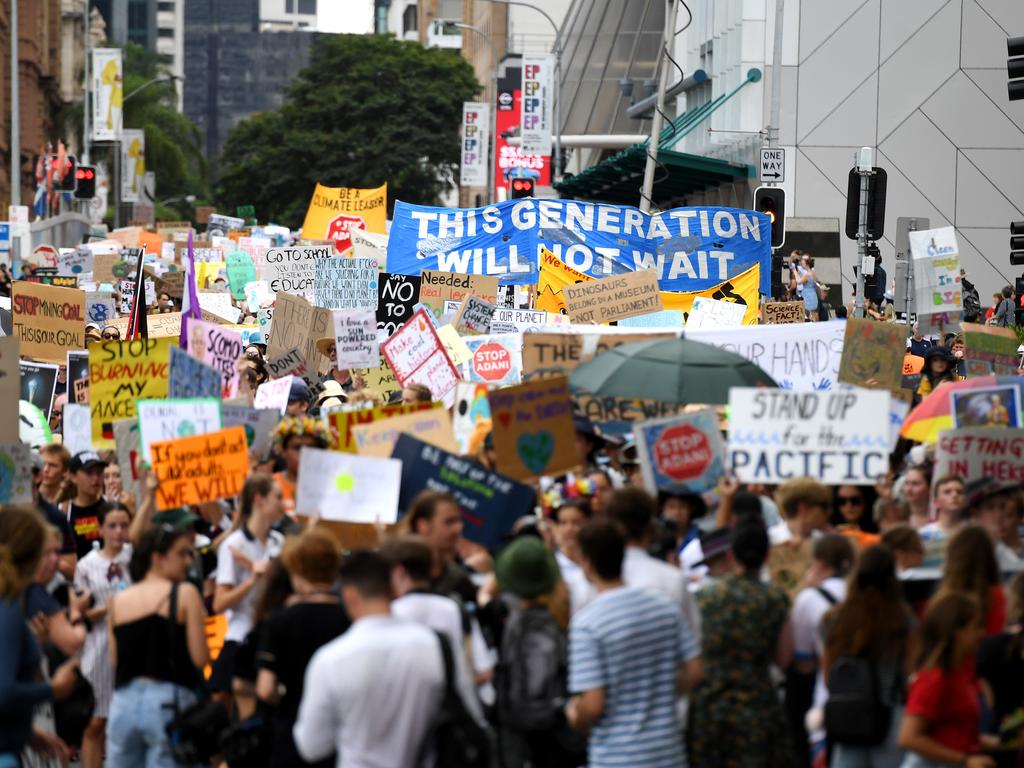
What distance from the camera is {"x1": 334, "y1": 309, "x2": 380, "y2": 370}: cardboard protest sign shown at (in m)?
14.9

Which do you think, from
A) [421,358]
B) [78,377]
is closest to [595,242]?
[421,358]

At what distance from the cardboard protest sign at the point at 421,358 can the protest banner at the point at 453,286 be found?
17.4ft

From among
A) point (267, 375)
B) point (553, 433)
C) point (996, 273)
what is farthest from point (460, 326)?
point (996, 273)

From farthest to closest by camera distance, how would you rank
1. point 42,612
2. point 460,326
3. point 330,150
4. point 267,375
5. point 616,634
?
point 330,150
point 460,326
point 267,375
point 42,612
point 616,634

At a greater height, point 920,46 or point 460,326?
point 920,46

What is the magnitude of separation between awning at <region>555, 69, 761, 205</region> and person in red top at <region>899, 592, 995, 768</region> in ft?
88.4

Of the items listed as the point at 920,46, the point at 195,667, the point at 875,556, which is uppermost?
the point at 920,46

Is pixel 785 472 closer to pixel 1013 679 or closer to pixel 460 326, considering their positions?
pixel 1013 679

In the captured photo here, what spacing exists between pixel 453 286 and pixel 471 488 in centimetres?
1088

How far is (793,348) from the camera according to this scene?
511 inches

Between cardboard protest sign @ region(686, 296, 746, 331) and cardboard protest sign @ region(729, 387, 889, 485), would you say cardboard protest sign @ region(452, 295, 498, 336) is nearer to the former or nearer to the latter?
cardboard protest sign @ region(686, 296, 746, 331)

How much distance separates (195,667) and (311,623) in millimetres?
920

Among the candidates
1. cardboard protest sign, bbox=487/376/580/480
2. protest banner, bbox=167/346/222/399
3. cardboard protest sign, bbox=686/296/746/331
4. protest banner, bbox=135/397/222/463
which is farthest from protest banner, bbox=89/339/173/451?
cardboard protest sign, bbox=686/296/746/331

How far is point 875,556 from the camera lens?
6590 mm
